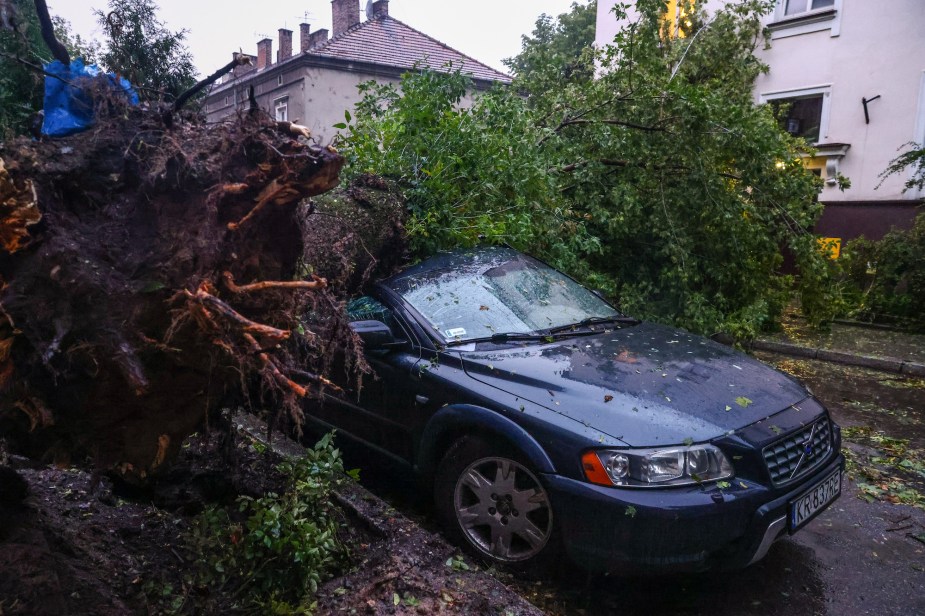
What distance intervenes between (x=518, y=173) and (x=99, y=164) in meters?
4.04

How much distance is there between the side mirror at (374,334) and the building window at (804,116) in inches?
540

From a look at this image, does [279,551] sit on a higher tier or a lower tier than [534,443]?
lower

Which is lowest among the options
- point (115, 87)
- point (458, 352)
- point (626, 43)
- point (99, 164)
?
point (458, 352)

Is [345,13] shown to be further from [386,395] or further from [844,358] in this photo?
[386,395]

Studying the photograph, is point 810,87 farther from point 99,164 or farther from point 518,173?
point 99,164

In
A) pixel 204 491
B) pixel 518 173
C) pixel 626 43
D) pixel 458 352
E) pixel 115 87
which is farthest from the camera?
pixel 626 43

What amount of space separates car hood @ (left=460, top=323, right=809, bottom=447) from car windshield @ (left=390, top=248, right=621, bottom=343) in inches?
9.7

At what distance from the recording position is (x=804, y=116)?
15.0m

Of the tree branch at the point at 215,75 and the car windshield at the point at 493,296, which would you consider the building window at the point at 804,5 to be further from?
the tree branch at the point at 215,75

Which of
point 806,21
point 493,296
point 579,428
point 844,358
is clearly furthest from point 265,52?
point 579,428

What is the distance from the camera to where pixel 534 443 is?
3045 millimetres

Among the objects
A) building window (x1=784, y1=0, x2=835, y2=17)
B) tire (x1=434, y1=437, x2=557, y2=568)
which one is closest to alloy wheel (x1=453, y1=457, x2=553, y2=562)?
tire (x1=434, y1=437, x2=557, y2=568)

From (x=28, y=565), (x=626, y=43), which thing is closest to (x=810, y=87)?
(x=626, y=43)

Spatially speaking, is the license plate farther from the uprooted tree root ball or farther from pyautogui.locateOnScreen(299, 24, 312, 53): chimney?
pyautogui.locateOnScreen(299, 24, 312, 53): chimney
